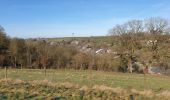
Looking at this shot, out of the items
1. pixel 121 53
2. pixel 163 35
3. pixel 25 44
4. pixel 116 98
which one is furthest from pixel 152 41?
pixel 116 98

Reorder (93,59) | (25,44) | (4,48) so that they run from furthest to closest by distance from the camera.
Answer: (25,44)
(4,48)
(93,59)

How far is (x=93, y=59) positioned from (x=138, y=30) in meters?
14.4

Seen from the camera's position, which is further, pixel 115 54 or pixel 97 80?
pixel 115 54

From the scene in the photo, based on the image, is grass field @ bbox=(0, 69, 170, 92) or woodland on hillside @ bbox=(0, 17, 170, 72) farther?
woodland on hillside @ bbox=(0, 17, 170, 72)

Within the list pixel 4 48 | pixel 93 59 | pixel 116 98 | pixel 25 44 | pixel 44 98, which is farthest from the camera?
pixel 25 44

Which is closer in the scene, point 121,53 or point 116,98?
point 116,98

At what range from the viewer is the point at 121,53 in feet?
223

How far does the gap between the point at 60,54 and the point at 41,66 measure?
18.3 ft

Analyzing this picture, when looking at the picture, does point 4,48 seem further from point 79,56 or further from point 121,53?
point 121,53

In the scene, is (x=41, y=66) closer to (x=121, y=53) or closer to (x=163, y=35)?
(x=121, y=53)

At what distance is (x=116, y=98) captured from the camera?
1588 centimetres

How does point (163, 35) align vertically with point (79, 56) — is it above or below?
above

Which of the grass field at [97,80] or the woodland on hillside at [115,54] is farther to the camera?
the woodland on hillside at [115,54]

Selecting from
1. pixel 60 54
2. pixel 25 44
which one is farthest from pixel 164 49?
pixel 25 44
